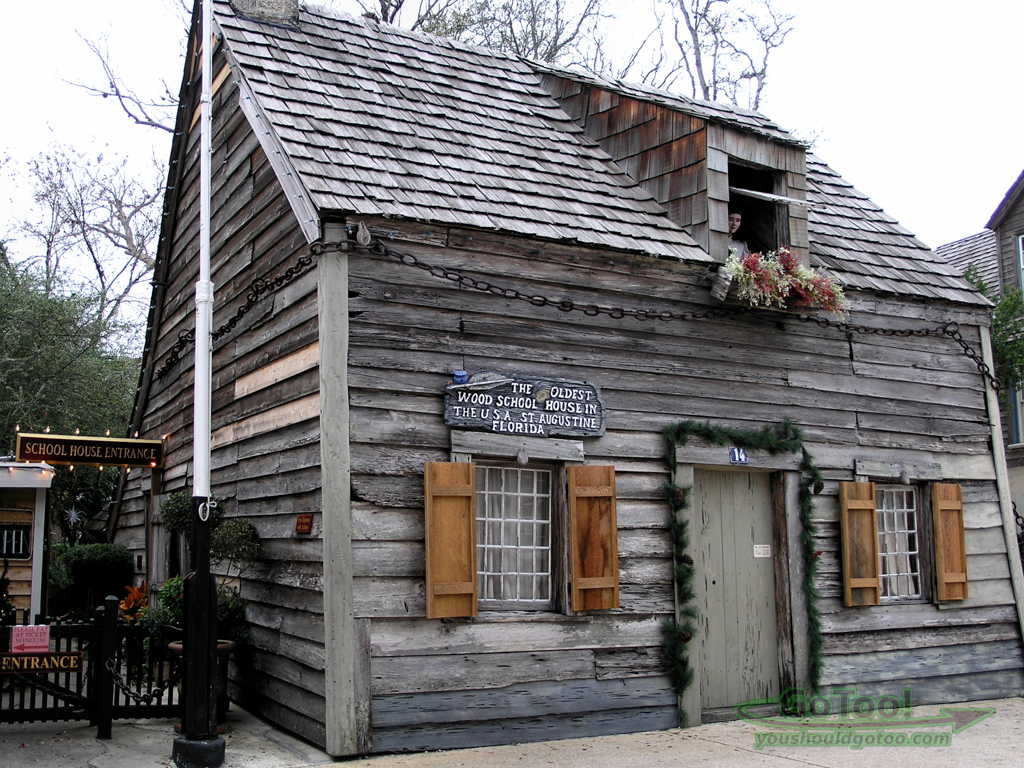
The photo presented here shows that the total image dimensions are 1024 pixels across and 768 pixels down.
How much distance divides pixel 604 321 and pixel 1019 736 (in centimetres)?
480

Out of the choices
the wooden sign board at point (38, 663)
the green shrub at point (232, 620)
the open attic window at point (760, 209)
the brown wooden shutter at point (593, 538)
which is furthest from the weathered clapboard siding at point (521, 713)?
the open attic window at point (760, 209)

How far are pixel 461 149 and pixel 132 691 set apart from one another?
5.39m

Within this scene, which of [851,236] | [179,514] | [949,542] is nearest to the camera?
[179,514]

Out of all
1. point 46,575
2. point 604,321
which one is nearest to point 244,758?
point 604,321

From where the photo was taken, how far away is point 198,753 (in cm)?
613

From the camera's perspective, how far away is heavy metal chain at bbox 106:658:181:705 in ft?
23.2

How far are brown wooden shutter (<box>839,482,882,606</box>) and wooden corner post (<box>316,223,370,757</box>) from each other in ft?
15.5

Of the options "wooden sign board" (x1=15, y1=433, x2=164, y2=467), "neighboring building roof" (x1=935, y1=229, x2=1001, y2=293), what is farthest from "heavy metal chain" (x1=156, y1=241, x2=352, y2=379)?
"neighboring building roof" (x1=935, y1=229, x2=1001, y2=293)

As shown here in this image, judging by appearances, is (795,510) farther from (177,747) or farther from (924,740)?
(177,747)

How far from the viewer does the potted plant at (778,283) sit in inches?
329

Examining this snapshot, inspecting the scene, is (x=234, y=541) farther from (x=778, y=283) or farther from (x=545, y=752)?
(x=778, y=283)

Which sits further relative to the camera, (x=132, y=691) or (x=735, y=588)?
(x=735, y=588)

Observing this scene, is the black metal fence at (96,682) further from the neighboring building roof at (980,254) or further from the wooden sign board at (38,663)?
the neighboring building roof at (980,254)

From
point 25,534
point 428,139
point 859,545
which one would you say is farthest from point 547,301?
point 25,534
